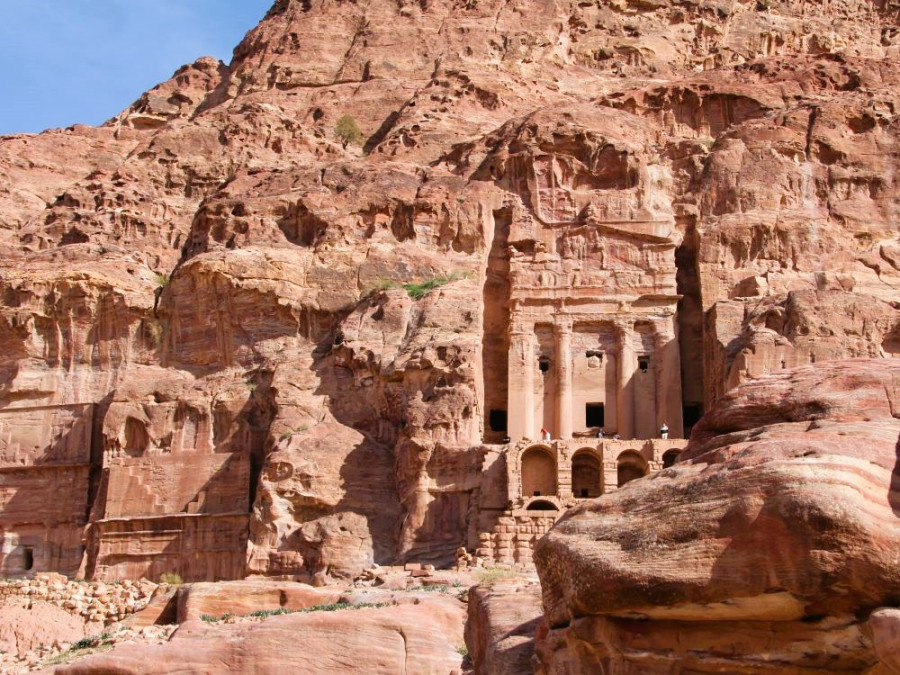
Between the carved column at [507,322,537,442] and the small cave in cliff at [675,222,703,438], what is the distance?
610 centimetres

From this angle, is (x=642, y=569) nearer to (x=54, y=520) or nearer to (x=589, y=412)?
(x=589, y=412)

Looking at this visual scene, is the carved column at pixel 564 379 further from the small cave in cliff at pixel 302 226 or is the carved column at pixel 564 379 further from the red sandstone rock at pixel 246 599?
the red sandstone rock at pixel 246 599

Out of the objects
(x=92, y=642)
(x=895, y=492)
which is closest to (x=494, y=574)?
(x=92, y=642)

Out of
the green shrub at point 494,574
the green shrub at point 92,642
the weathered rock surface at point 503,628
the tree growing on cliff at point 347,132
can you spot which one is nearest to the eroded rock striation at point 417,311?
the green shrub at point 494,574

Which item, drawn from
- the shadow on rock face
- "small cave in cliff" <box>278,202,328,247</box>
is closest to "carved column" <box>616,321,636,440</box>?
"small cave in cliff" <box>278,202,328,247</box>

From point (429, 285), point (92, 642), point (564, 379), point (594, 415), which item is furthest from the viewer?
point (429, 285)

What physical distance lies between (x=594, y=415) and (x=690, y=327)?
18.8 feet

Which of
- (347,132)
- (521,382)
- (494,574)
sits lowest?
(494,574)

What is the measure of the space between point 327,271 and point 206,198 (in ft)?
36.3

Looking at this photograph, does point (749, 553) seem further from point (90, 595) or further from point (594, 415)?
point (594, 415)

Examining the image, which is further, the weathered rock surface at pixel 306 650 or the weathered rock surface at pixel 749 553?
the weathered rock surface at pixel 306 650

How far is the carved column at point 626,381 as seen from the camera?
50312 mm

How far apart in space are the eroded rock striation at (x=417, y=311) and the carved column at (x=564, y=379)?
0.52 ft

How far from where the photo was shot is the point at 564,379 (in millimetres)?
51500
